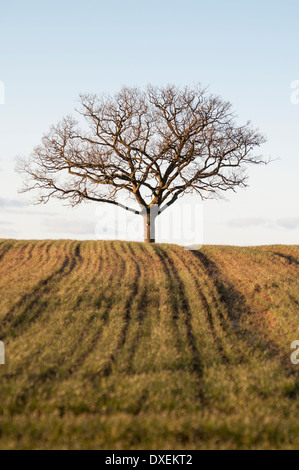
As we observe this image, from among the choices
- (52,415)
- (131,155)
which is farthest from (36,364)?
(131,155)

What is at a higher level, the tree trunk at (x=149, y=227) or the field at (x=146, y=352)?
the tree trunk at (x=149, y=227)

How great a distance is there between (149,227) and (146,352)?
77.6 feet

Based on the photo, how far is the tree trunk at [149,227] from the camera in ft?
125

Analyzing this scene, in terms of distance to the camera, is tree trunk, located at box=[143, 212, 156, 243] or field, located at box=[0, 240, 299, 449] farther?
tree trunk, located at box=[143, 212, 156, 243]

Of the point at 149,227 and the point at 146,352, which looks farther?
the point at 149,227

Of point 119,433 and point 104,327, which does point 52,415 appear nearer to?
point 119,433

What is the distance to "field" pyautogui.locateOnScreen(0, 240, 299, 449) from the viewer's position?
10141mm

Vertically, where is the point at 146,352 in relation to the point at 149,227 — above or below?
below

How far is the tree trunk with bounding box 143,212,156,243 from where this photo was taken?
38.2m

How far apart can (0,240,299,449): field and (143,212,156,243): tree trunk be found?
877 centimetres

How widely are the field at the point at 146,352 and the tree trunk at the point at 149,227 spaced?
28.8 ft

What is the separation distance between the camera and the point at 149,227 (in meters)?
38.4

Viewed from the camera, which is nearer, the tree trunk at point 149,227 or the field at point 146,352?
the field at point 146,352

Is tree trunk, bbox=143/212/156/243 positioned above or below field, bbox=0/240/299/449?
above
